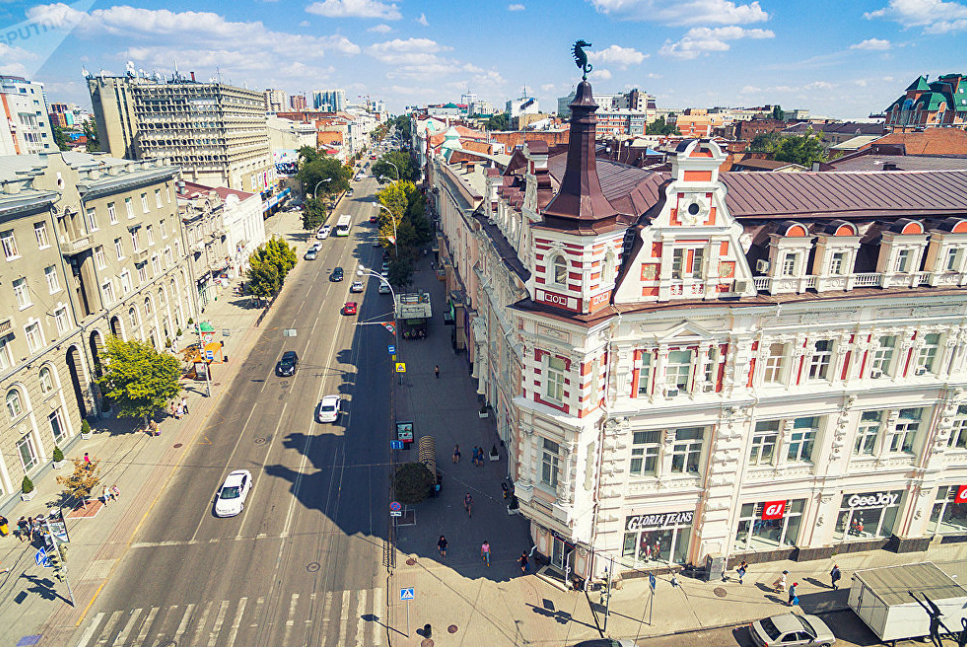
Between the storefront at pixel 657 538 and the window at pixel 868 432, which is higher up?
the window at pixel 868 432

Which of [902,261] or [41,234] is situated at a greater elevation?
[902,261]

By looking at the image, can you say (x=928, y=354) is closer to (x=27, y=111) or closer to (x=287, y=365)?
(x=287, y=365)

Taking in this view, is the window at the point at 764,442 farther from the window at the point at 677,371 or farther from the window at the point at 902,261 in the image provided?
the window at the point at 902,261

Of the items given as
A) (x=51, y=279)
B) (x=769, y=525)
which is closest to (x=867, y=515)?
(x=769, y=525)

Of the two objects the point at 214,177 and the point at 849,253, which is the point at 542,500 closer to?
the point at 849,253

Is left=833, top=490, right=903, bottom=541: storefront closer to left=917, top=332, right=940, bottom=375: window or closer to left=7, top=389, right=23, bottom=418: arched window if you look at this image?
left=917, top=332, right=940, bottom=375: window

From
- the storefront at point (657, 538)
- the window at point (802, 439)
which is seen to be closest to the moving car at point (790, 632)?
the storefront at point (657, 538)

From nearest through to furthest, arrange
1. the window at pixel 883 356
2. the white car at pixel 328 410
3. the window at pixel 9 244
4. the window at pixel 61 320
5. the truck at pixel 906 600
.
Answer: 1. the truck at pixel 906 600
2. the window at pixel 883 356
3. the window at pixel 9 244
4. the window at pixel 61 320
5. the white car at pixel 328 410
